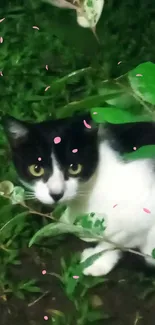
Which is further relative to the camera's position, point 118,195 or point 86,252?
point 86,252

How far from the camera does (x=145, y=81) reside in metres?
0.67

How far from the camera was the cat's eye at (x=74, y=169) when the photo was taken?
83cm

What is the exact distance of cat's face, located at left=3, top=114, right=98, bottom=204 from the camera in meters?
0.82

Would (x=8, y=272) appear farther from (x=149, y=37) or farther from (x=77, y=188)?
(x=149, y=37)

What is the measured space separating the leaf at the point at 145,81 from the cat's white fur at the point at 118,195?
0.20 metres

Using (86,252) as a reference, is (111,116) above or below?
above

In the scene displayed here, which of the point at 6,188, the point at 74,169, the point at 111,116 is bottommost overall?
the point at 6,188

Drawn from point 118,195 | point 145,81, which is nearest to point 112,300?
point 118,195

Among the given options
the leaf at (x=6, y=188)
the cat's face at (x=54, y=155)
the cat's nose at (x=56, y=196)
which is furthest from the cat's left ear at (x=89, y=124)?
the leaf at (x=6, y=188)

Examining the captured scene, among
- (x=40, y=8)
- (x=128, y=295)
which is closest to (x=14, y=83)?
(x=40, y=8)

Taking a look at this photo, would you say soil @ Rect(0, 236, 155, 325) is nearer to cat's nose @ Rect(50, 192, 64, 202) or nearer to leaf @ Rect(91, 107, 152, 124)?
cat's nose @ Rect(50, 192, 64, 202)

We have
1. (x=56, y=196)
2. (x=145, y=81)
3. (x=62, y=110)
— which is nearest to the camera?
(x=145, y=81)

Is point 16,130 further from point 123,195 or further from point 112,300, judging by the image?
point 112,300

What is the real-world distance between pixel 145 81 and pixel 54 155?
217 millimetres
